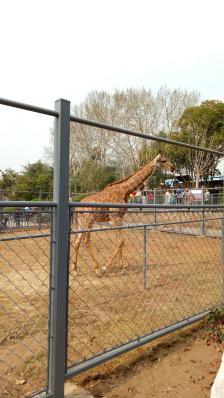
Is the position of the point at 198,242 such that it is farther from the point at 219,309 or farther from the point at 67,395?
the point at 67,395

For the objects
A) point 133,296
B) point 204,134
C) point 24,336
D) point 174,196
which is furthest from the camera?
point 204,134

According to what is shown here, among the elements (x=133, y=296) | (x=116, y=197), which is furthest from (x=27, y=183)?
(x=133, y=296)

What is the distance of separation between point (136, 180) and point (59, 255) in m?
5.50

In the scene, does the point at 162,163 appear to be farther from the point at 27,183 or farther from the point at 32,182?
the point at 27,183

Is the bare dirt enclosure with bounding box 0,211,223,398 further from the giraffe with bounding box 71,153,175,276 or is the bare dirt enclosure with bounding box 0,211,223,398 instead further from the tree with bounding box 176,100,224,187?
the tree with bounding box 176,100,224,187

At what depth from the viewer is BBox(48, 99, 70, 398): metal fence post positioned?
85.0 inches

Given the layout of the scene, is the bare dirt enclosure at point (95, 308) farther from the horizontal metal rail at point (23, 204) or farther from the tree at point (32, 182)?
the tree at point (32, 182)

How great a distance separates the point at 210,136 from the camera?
79.5 ft

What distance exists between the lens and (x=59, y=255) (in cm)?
216

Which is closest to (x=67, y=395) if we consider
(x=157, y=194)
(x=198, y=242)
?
(x=198, y=242)

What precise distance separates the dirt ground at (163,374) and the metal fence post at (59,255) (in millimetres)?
431

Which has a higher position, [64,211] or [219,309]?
[64,211]

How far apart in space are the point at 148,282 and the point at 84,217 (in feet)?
4.89

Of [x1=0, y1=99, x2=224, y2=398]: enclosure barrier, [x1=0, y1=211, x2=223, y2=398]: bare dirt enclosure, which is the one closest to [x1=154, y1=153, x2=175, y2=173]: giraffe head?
[x1=0, y1=99, x2=224, y2=398]: enclosure barrier
